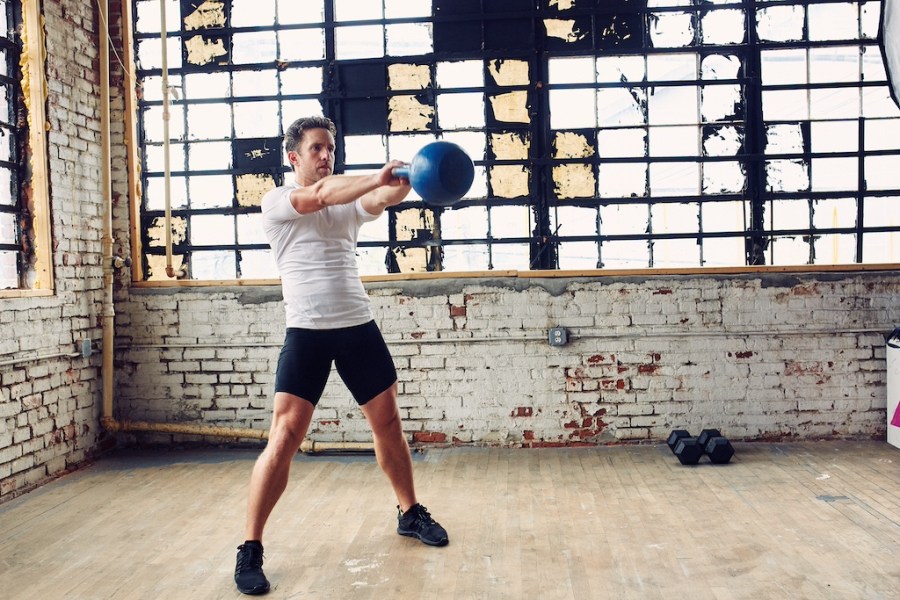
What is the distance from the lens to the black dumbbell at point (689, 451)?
13.5 ft

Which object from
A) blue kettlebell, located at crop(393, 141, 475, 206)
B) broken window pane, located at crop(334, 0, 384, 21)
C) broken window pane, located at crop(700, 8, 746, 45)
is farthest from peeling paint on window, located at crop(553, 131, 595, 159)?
blue kettlebell, located at crop(393, 141, 475, 206)

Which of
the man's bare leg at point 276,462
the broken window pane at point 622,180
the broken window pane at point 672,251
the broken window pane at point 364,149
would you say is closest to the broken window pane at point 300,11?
the broken window pane at point 364,149

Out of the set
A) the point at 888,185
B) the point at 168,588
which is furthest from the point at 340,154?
the point at 888,185

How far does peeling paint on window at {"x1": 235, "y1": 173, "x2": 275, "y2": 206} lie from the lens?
4.85 m

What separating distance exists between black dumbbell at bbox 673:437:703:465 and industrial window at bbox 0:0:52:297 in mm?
3627

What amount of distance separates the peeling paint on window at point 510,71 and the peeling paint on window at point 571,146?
40cm

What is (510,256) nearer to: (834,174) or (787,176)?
(787,176)

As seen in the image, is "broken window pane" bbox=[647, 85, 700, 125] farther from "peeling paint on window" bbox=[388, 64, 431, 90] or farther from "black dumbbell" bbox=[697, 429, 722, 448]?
"black dumbbell" bbox=[697, 429, 722, 448]

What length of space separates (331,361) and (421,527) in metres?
0.79

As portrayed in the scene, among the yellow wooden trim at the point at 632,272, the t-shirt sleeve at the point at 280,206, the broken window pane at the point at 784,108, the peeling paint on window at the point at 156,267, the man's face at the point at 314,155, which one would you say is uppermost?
the broken window pane at the point at 784,108

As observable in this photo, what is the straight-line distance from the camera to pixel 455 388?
4676 millimetres

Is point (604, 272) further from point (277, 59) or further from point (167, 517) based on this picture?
point (167, 517)

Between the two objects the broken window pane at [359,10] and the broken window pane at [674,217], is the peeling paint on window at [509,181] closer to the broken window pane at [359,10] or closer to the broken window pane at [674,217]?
the broken window pane at [674,217]

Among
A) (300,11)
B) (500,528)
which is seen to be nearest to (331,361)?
(500,528)
